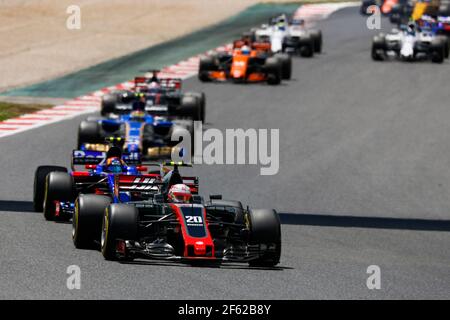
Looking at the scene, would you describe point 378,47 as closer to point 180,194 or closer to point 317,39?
point 317,39

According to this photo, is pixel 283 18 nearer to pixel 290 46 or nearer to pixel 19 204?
pixel 290 46

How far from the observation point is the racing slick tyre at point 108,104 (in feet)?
94.5

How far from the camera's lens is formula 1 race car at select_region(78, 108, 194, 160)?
25.5 metres

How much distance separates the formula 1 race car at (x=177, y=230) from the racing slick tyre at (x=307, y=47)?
83.5 feet

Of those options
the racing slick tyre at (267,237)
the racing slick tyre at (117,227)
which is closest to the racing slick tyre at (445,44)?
the racing slick tyre at (267,237)

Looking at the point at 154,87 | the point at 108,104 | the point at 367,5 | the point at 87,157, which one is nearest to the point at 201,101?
the point at 154,87

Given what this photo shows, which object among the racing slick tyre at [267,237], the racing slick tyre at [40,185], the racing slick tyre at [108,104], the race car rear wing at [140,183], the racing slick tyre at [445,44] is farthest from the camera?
the racing slick tyre at [445,44]

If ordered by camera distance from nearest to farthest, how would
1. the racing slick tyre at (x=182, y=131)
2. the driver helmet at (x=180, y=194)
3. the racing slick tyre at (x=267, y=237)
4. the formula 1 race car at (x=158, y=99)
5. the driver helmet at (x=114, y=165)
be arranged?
the racing slick tyre at (x=267, y=237) < the driver helmet at (x=180, y=194) < the driver helmet at (x=114, y=165) < the racing slick tyre at (x=182, y=131) < the formula 1 race car at (x=158, y=99)

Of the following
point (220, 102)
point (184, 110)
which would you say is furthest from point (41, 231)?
point (220, 102)

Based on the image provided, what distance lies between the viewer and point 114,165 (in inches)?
741

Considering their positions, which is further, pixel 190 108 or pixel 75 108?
pixel 75 108

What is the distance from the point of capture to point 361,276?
15.0m

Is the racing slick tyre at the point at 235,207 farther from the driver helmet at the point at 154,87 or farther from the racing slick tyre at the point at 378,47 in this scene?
the racing slick tyre at the point at 378,47

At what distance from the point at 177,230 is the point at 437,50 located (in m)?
27.0
